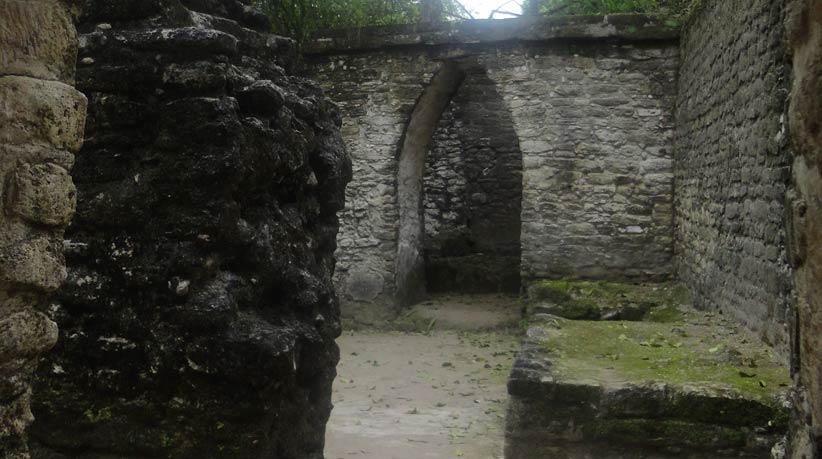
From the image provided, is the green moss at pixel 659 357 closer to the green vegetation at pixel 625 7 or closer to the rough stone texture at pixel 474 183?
the green vegetation at pixel 625 7

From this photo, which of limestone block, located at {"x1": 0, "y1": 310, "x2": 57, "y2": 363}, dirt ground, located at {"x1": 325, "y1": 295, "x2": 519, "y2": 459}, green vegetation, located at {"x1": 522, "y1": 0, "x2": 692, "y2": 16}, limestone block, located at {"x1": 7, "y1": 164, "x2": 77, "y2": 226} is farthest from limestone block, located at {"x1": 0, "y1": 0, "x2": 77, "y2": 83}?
green vegetation, located at {"x1": 522, "y1": 0, "x2": 692, "y2": 16}

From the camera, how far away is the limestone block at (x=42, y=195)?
4.62 ft

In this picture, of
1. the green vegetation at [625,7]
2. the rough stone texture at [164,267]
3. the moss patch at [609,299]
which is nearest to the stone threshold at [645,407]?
the rough stone texture at [164,267]

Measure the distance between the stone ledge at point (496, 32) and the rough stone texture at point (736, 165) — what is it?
0.53m

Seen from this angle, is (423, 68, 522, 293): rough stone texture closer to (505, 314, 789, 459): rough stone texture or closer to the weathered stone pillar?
(505, 314, 789, 459): rough stone texture

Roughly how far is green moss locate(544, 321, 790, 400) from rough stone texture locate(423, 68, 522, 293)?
6.00 meters

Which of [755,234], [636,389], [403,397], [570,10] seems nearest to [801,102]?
[636,389]

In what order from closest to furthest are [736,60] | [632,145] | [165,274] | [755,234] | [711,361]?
[165,274] → [711,361] → [755,234] → [736,60] → [632,145]

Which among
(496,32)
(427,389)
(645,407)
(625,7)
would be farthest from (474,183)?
(645,407)

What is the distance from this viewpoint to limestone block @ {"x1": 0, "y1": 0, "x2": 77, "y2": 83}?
4.55 feet

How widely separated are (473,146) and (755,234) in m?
7.00

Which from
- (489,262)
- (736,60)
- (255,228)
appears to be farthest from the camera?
(489,262)

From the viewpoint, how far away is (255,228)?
257 centimetres

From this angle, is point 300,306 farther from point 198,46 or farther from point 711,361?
point 711,361
